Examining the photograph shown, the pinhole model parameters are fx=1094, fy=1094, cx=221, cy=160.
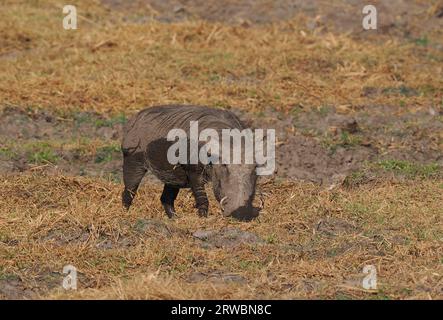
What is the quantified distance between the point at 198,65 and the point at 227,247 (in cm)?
787

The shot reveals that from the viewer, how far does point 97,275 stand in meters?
8.08

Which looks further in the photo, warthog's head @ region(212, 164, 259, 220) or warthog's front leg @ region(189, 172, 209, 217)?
warthog's front leg @ region(189, 172, 209, 217)

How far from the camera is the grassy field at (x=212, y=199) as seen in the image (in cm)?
816

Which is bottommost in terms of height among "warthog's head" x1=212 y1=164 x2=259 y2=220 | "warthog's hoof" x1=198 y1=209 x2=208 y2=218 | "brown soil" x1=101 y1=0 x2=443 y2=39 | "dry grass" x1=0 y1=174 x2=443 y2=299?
"dry grass" x1=0 y1=174 x2=443 y2=299

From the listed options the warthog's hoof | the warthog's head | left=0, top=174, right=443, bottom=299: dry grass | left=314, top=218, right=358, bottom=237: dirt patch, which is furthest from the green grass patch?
left=314, top=218, right=358, bottom=237: dirt patch

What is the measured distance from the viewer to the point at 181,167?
1009cm

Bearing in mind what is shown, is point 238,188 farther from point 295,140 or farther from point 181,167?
point 295,140

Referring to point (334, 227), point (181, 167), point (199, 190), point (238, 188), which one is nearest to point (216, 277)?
point (238, 188)

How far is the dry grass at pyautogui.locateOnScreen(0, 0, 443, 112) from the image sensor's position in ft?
49.9

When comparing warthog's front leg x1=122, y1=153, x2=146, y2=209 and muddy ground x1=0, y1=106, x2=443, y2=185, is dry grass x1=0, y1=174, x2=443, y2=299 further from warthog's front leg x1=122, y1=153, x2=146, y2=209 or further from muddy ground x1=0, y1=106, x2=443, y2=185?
muddy ground x1=0, y1=106, x2=443, y2=185

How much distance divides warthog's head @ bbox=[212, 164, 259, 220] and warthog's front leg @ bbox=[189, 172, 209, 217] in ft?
1.21

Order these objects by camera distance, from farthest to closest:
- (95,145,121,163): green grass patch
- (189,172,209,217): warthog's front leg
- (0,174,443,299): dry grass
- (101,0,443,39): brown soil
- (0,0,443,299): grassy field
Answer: (101,0,443,39): brown soil → (95,145,121,163): green grass patch → (189,172,209,217): warthog's front leg → (0,0,443,299): grassy field → (0,174,443,299): dry grass

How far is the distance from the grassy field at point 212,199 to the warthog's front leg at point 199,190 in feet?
0.73

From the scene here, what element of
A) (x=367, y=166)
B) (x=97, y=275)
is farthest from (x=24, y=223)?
(x=367, y=166)
